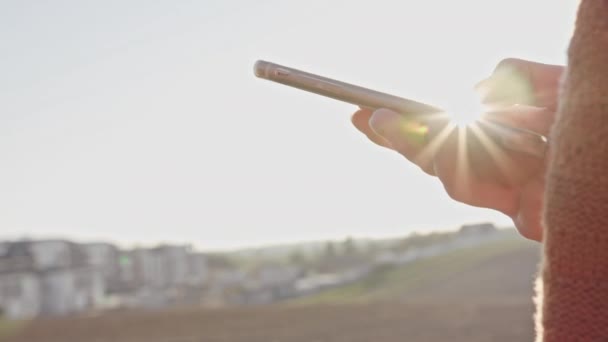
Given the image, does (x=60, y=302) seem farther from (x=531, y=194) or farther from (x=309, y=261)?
(x=531, y=194)

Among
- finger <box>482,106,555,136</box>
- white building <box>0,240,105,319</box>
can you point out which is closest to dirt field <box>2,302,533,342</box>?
white building <box>0,240,105,319</box>

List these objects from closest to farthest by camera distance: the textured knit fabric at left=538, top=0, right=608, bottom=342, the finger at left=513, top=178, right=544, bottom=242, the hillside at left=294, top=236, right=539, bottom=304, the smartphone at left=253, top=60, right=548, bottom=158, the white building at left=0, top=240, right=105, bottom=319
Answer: the textured knit fabric at left=538, top=0, right=608, bottom=342
the smartphone at left=253, top=60, right=548, bottom=158
the finger at left=513, top=178, right=544, bottom=242
the hillside at left=294, top=236, right=539, bottom=304
the white building at left=0, top=240, right=105, bottom=319

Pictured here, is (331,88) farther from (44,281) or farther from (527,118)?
(44,281)

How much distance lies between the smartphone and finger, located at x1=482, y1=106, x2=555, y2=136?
36mm

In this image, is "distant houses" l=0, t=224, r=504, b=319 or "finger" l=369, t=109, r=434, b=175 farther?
"distant houses" l=0, t=224, r=504, b=319

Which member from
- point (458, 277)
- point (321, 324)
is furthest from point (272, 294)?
point (321, 324)

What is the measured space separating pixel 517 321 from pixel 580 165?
53.3 feet

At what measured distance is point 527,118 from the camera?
1.16 meters

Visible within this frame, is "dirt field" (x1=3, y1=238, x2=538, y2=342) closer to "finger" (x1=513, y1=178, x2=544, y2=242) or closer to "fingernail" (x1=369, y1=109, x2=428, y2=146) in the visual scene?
"finger" (x1=513, y1=178, x2=544, y2=242)

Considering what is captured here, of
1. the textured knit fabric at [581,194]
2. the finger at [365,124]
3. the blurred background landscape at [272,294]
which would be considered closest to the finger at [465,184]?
the finger at [365,124]

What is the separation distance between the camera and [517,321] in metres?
16.1

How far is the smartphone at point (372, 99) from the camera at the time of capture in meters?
1.01

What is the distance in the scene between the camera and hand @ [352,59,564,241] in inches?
41.2

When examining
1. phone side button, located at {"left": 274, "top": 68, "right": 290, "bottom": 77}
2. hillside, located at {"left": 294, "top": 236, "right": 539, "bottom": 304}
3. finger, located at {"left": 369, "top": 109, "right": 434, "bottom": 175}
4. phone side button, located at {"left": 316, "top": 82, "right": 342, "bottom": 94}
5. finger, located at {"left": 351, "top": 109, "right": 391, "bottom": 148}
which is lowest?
finger, located at {"left": 369, "top": 109, "right": 434, "bottom": 175}
